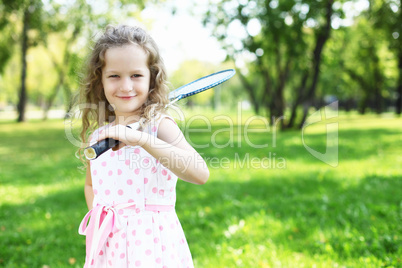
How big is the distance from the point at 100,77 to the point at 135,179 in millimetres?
565

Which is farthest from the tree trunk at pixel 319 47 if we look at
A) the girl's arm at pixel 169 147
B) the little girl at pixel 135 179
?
the girl's arm at pixel 169 147

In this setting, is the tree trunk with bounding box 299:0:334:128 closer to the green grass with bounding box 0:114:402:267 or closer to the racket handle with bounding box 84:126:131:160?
the green grass with bounding box 0:114:402:267

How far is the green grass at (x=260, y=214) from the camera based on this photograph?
3.23m

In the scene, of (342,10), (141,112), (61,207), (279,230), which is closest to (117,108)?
(141,112)

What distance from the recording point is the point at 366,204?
4457mm

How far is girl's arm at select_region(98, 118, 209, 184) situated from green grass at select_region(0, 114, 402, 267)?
1.73 metres

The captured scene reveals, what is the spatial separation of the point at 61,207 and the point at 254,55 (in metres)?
13.7

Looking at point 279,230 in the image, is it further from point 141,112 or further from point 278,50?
point 278,50

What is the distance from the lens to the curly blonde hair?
171cm

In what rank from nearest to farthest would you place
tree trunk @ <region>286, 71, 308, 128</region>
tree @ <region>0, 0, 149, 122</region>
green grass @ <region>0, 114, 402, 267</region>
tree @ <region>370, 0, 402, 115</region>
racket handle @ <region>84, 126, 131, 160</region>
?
racket handle @ <region>84, 126, 131, 160</region>, green grass @ <region>0, 114, 402, 267</region>, tree trunk @ <region>286, 71, 308, 128</region>, tree @ <region>370, 0, 402, 115</region>, tree @ <region>0, 0, 149, 122</region>

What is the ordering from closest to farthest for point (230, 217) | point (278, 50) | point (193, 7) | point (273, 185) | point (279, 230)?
1. point (279, 230)
2. point (230, 217)
3. point (273, 185)
4. point (278, 50)
5. point (193, 7)

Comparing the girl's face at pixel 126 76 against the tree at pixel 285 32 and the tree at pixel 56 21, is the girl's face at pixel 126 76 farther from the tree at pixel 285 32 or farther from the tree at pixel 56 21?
the tree at pixel 56 21

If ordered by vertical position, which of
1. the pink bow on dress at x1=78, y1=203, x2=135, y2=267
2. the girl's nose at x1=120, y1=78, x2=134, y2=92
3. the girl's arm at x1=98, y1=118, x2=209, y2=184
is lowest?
the pink bow on dress at x1=78, y1=203, x2=135, y2=267

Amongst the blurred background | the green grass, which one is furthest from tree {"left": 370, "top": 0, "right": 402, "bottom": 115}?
the green grass
